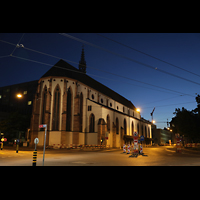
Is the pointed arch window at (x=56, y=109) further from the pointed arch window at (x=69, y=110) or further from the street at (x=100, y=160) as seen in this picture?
the street at (x=100, y=160)

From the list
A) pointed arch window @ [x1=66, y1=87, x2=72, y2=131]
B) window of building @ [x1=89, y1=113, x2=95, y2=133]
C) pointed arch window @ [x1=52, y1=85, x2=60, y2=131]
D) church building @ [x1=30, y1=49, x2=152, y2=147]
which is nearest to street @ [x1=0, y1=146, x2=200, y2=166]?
pointed arch window @ [x1=52, y1=85, x2=60, y2=131]

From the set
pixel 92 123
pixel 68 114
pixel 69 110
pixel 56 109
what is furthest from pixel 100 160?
pixel 92 123

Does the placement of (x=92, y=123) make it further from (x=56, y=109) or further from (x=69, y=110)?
(x=56, y=109)

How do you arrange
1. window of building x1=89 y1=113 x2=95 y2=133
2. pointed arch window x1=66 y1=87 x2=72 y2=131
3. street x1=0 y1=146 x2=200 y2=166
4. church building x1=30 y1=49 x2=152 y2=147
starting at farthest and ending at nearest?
window of building x1=89 y1=113 x2=95 y2=133 < pointed arch window x1=66 y1=87 x2=72 y2=131 < church building x1=30 y1=49 x2=152 y2=147 < street x1=0 y1=146 x2=200 y2=166

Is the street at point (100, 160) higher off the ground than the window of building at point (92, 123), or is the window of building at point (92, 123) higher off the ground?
the window of building at point (92, 123)

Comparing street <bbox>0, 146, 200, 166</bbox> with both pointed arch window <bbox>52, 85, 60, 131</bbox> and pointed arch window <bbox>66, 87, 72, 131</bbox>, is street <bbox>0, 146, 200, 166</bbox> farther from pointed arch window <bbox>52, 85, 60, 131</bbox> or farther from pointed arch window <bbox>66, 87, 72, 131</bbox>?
pointed arch window <bbox>66, 87, 72, 131</bbox>

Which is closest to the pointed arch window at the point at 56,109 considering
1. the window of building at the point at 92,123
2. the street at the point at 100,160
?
the window of building at the point at 92,123

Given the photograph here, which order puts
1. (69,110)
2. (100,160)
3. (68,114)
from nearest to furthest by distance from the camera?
(100,160) → (68,114) → (69,110)

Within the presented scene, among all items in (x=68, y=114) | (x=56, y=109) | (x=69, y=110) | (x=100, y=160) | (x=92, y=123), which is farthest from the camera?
(x=92, y=123)

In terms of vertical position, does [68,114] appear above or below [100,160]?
above

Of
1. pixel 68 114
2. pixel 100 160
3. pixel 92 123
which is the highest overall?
pixel 68 114
